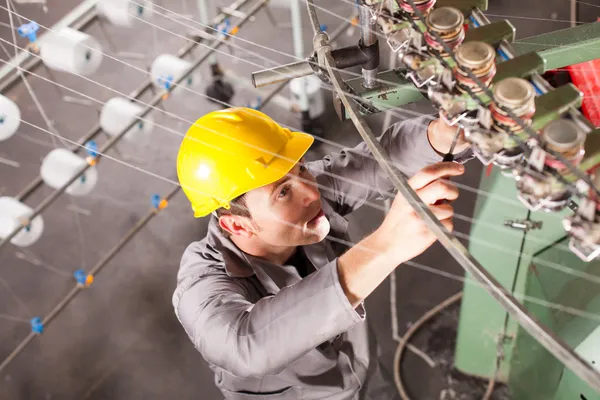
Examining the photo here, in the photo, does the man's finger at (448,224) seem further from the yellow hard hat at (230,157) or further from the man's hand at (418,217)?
the yellow hard hat at (230,157)

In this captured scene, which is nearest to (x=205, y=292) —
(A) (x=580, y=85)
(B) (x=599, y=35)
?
(B) (x=599, y=35)

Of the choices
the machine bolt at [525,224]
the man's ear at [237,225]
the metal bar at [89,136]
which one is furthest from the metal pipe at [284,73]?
the metal bar at [89,136]

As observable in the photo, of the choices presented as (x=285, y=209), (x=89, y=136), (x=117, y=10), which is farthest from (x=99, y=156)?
(x=285, y=209)

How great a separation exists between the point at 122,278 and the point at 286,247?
1.78 m

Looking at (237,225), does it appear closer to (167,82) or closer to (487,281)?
(487,281)

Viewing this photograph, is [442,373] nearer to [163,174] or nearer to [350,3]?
[163,174]

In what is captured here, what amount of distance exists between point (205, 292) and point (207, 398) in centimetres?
155

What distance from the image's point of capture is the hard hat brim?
4.94 feet

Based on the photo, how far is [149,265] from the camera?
324cm

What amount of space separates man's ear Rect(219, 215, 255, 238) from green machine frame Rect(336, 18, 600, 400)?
0.35 m

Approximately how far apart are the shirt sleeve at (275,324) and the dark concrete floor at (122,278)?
164 centimetres

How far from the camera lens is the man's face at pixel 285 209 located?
150 cm

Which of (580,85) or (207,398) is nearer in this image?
(580,85)

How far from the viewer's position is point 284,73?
4.98 feet
